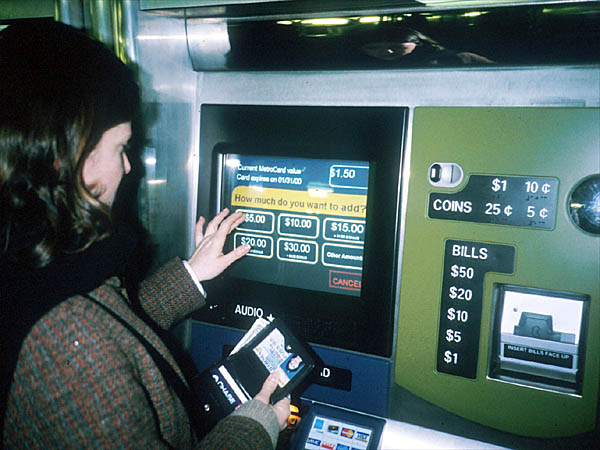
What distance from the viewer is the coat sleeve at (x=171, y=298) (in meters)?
1.40

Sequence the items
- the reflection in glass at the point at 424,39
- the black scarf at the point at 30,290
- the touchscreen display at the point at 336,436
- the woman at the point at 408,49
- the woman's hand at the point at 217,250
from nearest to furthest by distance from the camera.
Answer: the black scarf at the point at 30,290
the reflection in glass at the point at 424,39
the woman at the point at 408,49
the touchscreen display at the point at 336,436
the woman's hand at the point at 217,250

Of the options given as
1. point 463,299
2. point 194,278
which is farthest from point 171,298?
point 463,299

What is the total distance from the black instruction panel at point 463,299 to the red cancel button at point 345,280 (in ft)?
0.75

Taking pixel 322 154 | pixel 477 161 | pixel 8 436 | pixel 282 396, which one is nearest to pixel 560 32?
pixel 477 161

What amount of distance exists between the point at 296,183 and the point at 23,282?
710 millimetres

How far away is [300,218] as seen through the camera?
1.32 m

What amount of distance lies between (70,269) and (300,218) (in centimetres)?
61

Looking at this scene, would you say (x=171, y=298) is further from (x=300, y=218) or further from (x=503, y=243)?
(x=503, y=243)

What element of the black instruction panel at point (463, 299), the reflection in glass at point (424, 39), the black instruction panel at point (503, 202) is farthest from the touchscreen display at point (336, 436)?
the reflection in glass at point (424, 39)

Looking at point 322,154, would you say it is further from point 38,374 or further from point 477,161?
point 38,374

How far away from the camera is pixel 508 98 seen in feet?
3.67

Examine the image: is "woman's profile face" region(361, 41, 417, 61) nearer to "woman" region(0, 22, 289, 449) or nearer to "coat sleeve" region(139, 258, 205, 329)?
"woman" region(0, 22, 289, 449)

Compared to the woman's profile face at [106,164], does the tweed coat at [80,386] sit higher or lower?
lower

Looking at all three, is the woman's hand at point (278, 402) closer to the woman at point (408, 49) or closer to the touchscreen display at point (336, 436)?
the touchscreen display at point (336, 436)
